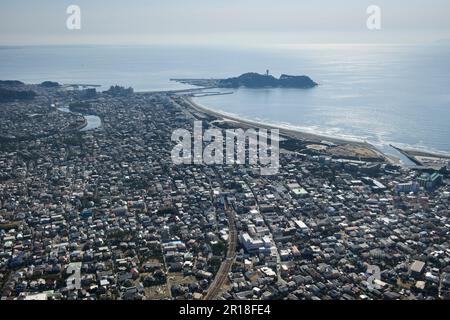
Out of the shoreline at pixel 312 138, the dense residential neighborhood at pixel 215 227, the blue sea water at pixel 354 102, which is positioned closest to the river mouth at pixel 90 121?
the dense residential neighborhood at pixel 215 227

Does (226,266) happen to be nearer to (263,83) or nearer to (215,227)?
(215,227)

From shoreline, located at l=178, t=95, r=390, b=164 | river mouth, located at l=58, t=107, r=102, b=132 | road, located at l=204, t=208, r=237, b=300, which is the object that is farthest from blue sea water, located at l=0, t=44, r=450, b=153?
road, located at l=204, t=208, r=237, b=300

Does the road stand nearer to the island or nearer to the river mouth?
the river mouth

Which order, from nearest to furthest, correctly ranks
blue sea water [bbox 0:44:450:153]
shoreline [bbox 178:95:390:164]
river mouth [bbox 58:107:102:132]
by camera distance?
shoreline [bbox 178:95:390:164], blue sea water [bbox 0:44:450:153], river mouth [bbox 58:107:102:132]

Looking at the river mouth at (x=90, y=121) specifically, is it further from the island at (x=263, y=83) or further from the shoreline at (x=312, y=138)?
the island at (x=263, y=83)

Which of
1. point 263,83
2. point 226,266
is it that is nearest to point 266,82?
point 263,83

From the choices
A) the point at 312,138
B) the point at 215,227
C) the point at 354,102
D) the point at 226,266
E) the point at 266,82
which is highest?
the point at 266,82
